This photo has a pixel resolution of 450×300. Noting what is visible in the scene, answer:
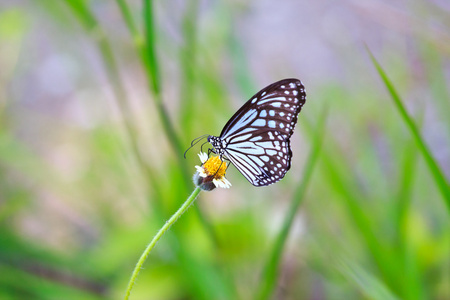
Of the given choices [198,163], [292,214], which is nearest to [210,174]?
[292,214]

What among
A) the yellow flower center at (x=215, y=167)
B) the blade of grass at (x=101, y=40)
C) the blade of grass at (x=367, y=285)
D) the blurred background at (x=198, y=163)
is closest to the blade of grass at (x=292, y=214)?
the blurred background at (x=198, y=163)

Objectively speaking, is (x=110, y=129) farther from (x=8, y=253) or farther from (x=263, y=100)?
(x=263, y=100)

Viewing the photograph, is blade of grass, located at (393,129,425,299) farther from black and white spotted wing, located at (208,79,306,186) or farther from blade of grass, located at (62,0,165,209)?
blade of grass, located at (62,0,165,209)

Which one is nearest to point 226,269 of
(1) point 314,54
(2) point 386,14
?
(2) point 386,14

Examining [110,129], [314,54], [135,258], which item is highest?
[314,54]

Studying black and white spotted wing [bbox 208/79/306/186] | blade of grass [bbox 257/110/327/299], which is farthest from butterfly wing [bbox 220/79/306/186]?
blade of grass [bbox 257/110/327/299]

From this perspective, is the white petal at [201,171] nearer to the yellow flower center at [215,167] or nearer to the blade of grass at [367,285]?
the yellow flower center at [215,167]

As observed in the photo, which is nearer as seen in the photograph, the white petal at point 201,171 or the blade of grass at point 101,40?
the white petal at point 201,171
